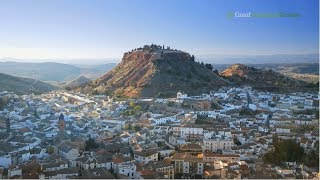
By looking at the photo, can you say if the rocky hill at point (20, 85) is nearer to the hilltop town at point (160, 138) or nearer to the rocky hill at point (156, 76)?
the rocky hill at point (156, 76)

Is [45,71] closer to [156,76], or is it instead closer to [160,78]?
[156,76]

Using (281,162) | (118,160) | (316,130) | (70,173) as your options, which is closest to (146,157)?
(118,160)

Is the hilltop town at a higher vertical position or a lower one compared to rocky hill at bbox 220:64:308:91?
lower

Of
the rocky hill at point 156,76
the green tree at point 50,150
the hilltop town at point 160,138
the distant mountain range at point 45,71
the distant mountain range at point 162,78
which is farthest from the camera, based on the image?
the distant mountain range at point 45,71

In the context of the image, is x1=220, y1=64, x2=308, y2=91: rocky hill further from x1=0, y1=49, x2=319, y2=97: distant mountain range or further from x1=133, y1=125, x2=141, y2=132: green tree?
x1=133, y1=125, x2=141, y2=132: green tree

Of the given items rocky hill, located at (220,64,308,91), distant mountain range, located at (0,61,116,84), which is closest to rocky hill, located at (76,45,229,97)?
rocky hill, located at (220,64,308,91)

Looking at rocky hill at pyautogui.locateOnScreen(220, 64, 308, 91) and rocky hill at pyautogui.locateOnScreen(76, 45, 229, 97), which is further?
rocky hill at pyautogui.locateOnScreen(220, 64, 308, 91)

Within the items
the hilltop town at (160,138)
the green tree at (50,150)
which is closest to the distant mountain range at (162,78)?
the hilltop town at (160,138)
